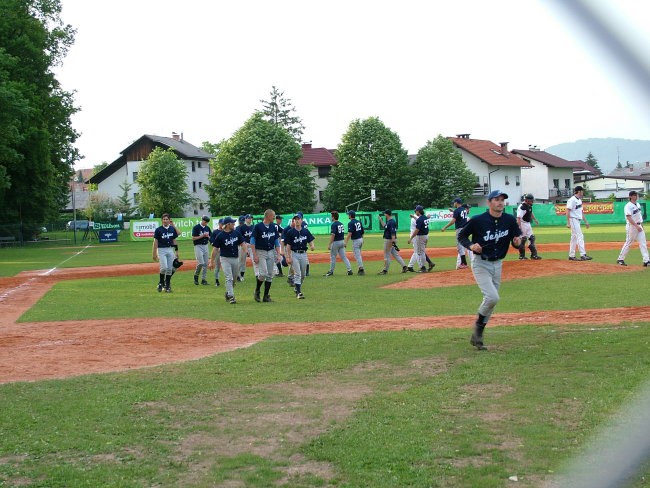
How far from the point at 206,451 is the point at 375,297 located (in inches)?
511

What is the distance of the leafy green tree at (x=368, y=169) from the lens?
84.1 metres

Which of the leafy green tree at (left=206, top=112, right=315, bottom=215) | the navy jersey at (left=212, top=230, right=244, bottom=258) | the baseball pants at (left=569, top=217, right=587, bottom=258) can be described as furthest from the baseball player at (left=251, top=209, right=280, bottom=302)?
the leafy green tree at (left=206, top=112, right=315, bottom=215)

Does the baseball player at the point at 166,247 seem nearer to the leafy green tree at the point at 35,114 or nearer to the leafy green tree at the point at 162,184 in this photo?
the leafy green tree at the point at 35,114

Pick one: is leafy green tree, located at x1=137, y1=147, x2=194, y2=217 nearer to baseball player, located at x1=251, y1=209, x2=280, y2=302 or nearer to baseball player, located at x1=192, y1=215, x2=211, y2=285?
baseball player, located at x1=192, y1=215, x2=211, y2=285

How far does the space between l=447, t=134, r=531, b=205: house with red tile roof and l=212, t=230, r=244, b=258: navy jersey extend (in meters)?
70.9

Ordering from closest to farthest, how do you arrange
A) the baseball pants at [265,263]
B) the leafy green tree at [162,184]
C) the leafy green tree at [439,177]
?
the baseball pants at [265,263], the leafy green tree at [439,177], the leafy green tree at [162,184]

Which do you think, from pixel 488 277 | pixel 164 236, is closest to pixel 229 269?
pixel 164 236

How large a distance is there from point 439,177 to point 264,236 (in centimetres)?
6901

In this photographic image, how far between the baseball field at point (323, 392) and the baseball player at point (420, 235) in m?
7.40

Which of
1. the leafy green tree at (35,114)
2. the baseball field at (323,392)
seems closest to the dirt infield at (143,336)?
the baseball field at (323,392)

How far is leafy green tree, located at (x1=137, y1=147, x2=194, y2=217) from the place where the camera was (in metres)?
96.1

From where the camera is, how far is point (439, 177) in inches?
3351

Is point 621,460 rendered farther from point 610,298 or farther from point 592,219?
point 592,219

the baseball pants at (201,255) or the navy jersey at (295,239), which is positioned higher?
the navy jersey at (295,239)
